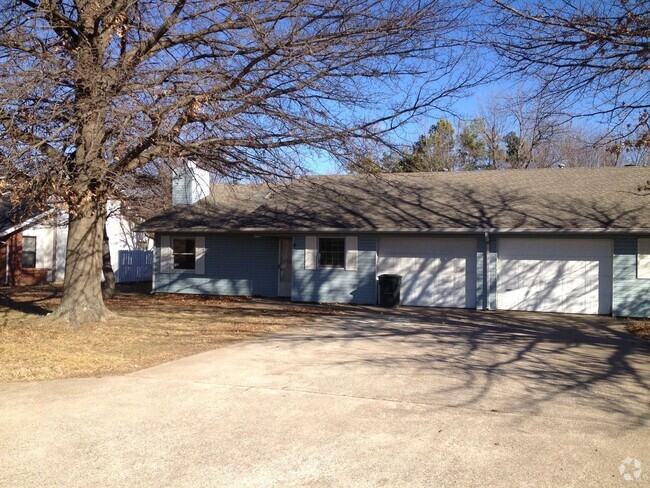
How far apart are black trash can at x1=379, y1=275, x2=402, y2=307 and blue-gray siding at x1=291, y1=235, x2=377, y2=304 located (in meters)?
0.88

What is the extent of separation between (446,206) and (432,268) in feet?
7.36

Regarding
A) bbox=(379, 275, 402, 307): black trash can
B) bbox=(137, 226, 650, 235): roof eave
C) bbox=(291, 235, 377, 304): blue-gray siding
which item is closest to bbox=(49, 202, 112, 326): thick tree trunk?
bbox=(137, 226, 650, 235): roof eave

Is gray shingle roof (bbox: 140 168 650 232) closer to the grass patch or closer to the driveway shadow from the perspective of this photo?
the grass patch

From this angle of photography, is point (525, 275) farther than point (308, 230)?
No

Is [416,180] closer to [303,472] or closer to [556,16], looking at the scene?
[556,16]

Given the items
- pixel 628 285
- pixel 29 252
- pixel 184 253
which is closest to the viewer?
pixel 628 285

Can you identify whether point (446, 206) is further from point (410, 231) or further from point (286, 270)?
point (286, 270)

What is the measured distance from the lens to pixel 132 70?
11.3 m

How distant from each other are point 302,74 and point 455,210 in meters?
9.08

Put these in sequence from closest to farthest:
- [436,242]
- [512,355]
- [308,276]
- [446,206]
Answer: [512,355]
[436,242]
[446,206]
[308,276]

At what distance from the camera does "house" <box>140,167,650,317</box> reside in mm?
17031

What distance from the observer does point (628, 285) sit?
16.6 m

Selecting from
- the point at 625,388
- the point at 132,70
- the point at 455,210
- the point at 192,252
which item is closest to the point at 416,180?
the point at 455,210

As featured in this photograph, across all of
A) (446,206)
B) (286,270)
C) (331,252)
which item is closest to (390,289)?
(331,252)
